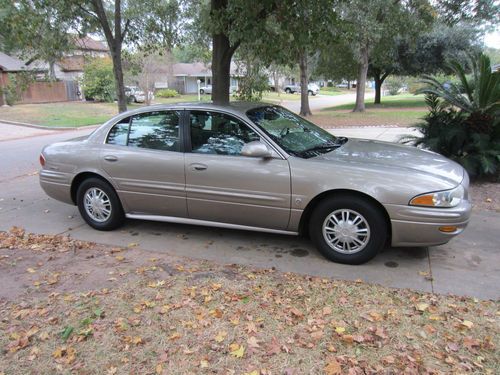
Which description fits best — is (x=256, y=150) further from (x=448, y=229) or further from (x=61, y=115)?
(x=61, y=115)

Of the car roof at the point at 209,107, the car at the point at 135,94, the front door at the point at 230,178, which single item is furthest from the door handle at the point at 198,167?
the car at the point at 135,94

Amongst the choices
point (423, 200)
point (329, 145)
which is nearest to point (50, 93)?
point (329, 145)

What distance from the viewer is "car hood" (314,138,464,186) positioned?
4301mm

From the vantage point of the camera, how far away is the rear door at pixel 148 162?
16.4 feet

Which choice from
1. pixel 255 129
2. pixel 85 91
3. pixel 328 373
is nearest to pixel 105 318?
pixel 328 373

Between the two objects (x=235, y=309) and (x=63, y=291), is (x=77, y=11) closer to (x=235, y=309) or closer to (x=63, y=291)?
(x=63, y=291)

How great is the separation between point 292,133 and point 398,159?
118cm

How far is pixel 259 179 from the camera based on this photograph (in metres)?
4.54

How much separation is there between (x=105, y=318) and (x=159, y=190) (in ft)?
6.21

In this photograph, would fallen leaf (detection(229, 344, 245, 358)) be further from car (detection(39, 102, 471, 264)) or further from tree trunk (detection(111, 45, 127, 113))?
tree trunk (detection(111, 45, 127, 113))

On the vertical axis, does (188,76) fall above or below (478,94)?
above

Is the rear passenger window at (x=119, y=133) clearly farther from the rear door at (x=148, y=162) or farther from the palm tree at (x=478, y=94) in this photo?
the palm tree at (x=478, y=94)

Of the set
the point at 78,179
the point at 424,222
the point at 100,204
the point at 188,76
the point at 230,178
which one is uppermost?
the point at 188,76

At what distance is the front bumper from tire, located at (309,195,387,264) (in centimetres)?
13
